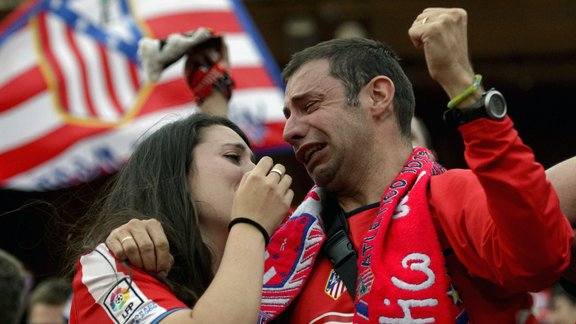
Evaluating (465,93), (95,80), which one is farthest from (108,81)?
(465,93)

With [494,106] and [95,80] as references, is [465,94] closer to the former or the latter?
[494,106]

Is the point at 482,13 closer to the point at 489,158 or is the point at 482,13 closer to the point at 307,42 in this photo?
the point at 307,42

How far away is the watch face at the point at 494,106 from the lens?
254cm

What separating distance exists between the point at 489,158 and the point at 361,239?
697 millimetres

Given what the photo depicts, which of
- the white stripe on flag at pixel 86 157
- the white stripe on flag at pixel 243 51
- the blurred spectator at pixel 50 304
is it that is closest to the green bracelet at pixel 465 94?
the blurred spectator at pixel 50 304

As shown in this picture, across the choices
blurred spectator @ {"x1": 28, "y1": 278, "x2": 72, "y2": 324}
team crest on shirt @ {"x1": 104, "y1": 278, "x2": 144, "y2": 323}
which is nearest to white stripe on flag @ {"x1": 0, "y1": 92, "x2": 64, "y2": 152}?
blurred spectator @ {"x1": 28, "y1": 278, "x2": 72, "y2": 324}

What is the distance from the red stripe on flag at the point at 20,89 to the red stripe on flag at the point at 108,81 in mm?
412

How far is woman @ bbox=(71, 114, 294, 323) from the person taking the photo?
9.42ft

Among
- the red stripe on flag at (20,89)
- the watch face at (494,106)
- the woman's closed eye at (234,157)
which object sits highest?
the watch face at (494,106)

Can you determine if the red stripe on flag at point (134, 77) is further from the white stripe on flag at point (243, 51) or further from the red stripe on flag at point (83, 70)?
the white stripe on flag at point (243, 51)

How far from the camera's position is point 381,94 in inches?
133

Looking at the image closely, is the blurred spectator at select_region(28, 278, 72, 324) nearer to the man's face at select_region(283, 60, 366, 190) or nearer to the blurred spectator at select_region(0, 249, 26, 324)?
the blurred spectator at select_region(0, 249, 26, 324)

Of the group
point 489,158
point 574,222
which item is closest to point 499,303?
point 574,222

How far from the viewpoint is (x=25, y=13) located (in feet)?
24.5
